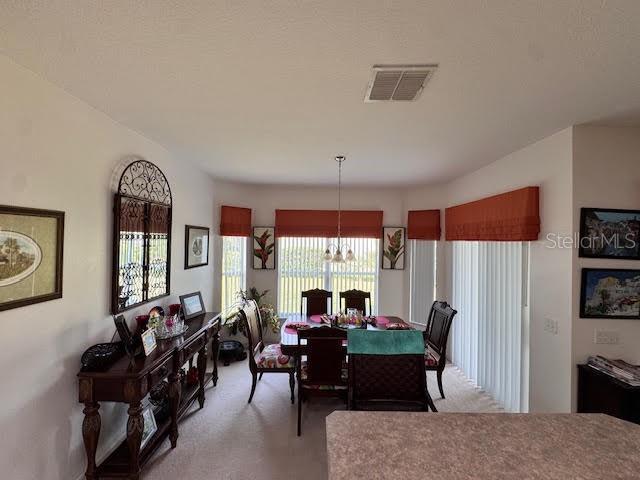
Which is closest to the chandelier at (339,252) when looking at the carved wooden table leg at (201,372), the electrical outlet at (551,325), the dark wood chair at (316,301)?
the dark wood chair at (316,301)

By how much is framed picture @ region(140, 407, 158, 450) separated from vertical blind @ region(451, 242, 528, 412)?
3230mm

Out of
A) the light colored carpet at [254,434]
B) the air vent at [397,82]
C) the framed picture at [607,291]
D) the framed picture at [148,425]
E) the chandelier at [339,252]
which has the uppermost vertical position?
the air vent at [397,82]

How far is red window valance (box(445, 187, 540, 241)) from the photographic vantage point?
8.82ft

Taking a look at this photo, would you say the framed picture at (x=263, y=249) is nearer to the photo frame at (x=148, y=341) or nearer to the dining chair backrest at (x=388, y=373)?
the photo frame at (x=148, y=341)

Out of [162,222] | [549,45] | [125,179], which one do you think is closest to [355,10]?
[549,45]

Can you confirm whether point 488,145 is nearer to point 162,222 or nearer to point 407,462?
point 407,462

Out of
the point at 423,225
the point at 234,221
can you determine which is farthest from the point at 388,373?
the point at 234,221

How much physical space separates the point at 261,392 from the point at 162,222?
213 cm

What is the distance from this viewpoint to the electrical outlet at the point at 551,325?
2499 millimetres

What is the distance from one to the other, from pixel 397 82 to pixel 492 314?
9.31 feet

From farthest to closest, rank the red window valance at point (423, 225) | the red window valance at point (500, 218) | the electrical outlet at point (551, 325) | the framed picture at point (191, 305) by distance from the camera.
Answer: the red window valance at point (423, 225), the framed picture at point (191, 305), the red window valance at point (500, 218), the electrical outlet at point (551, 325)

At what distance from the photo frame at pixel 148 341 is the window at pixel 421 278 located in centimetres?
370

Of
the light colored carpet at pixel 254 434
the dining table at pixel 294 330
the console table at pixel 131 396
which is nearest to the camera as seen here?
the console table at pixel 131 396

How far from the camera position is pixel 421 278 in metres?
4.82
